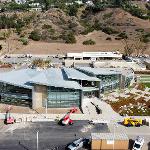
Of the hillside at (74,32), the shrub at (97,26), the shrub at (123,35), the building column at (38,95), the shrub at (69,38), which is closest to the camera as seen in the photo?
the building column at (38,95)

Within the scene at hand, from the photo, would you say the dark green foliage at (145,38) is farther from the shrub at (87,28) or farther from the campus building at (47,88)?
the campus building at (47,88)

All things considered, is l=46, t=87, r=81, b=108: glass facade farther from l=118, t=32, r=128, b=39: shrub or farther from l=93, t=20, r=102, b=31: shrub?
l=93, t=20, r=102, b=31: shrub

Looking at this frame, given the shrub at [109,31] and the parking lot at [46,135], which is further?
the shrub at [109,31]

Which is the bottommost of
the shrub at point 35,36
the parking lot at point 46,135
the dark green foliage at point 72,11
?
the parking lot at point 46,135

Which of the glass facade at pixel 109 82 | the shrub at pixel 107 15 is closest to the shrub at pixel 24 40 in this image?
the shrub at pixel 107 15

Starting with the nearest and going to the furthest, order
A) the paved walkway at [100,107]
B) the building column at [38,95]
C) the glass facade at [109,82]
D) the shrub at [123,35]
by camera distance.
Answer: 1. the paved walkway at [100,107]
2. the building column at [38,95]
3. the glass facade at [109,82]
4. the shrub at [123,35]

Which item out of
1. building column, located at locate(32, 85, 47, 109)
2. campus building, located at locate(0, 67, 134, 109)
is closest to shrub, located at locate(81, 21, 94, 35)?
campus building, located at locate(0, 67, 134, 109)

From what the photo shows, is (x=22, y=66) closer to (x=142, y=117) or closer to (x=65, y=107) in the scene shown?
(x=65, y=107)
